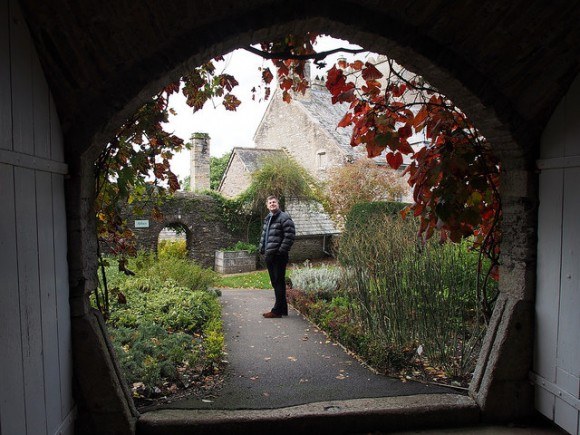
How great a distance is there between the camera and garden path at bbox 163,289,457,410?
3.37 meters

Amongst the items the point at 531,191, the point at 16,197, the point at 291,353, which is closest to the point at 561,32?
the point at 531,191

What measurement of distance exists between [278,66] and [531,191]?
2.29 metres

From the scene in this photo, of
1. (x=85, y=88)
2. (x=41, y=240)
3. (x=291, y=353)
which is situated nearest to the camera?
(x=41, y=240)

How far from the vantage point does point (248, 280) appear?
1355 centimetres

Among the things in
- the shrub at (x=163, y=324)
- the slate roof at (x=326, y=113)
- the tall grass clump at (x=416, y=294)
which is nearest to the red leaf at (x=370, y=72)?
the tall grass clump at (x=416, y=294)

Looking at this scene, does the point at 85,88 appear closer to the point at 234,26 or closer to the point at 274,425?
the point at 234,26

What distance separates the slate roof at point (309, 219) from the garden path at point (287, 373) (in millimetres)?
10904

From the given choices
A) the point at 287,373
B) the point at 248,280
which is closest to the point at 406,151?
the point at 287,373

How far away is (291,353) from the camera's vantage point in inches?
191

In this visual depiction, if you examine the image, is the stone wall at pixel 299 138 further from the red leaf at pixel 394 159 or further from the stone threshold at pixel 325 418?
the stone threshold at pixel 325 418

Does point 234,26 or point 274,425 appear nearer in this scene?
point 234,26

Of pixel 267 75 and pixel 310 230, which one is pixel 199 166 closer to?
pixel 310 230

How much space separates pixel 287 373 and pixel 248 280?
31.3 feet

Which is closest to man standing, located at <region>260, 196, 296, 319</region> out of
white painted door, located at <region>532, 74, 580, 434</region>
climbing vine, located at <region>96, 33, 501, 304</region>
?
climbing vine, located at <region>96, 33, 501, 304</region>
